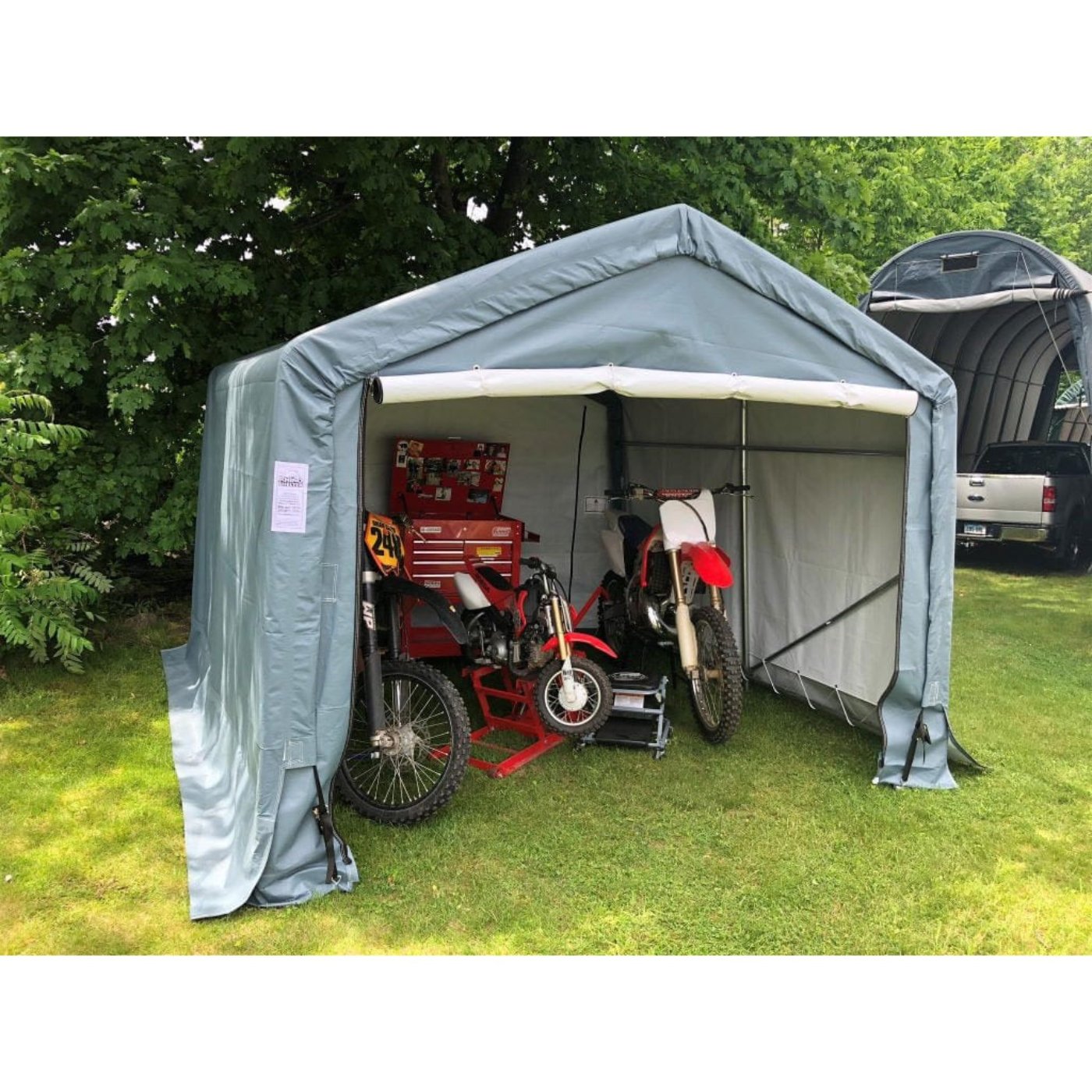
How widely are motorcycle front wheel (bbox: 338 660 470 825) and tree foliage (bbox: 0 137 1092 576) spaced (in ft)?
10.3

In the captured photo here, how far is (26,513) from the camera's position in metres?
5.78

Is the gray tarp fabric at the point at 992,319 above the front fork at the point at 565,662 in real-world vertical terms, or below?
above

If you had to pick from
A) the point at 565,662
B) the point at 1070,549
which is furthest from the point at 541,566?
the point at 1070,549

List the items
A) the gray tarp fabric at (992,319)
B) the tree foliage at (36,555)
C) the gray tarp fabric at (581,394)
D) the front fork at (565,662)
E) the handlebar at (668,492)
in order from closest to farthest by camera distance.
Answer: the gray tarp fabric at (581,394)
the front fork at (565,662)
the handlebar at (668,492)
the tree foliage at (36,555)
the gray tarp fabric at (992,319)

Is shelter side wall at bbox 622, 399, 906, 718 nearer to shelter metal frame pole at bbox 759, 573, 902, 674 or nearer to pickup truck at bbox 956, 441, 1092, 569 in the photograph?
shelter metal frame pole at bbox 759, 573, 902, 674

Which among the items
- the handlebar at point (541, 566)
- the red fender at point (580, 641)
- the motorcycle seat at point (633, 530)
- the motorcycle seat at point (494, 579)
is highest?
the motorcycle seat at point (633, 530)

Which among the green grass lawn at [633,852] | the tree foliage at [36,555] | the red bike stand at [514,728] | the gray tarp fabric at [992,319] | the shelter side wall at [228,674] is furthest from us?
the gray tarp fabric at [992,319]

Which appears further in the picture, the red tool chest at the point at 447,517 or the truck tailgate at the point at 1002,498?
the truck tailgate at the point at 1002,498

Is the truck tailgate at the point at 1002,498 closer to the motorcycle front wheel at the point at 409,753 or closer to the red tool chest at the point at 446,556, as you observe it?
the red tool chest at the point at 446,556

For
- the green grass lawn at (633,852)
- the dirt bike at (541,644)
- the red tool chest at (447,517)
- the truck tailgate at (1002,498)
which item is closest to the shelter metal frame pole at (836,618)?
the green grass lawn at (633,852)

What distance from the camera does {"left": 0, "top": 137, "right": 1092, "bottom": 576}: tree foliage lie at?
6.21 meters

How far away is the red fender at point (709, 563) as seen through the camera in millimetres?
4988

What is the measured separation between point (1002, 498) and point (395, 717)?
8.78 m

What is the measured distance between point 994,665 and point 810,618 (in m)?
2.25
